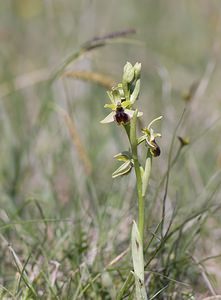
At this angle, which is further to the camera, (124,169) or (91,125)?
(91,125)

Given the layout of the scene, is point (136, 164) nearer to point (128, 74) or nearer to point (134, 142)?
point (134, 142)

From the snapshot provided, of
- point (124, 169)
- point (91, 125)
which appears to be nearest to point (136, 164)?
point (124, 169)

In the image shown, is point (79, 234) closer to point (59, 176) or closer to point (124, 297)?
point (124, 297)

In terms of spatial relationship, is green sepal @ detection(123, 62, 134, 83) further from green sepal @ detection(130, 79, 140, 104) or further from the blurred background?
→ the blurred background

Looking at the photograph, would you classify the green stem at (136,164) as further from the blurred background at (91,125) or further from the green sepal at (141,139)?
the blurred background at (91,125)

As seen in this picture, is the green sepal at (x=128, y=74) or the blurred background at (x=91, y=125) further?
the blurred background at (x=91, y=125)

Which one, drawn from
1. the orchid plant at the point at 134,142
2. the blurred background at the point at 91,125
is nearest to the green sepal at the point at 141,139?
the orchid plant at the point at 134,142

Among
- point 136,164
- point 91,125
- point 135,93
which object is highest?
point 91,125
